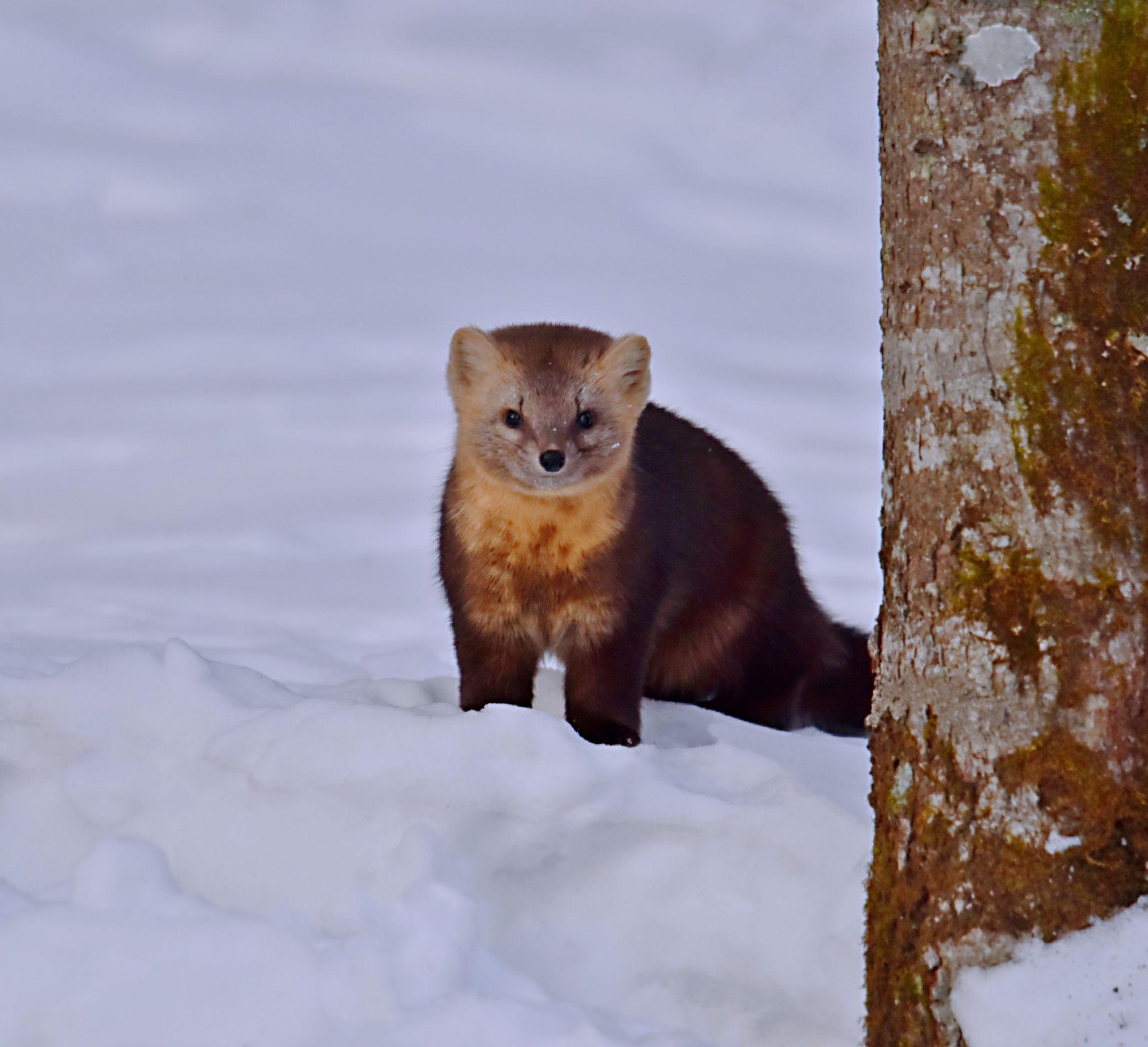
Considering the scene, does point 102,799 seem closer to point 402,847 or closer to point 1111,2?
point 402,847

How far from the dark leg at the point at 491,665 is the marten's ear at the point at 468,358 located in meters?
0.76

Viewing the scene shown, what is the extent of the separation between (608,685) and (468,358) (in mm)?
1121

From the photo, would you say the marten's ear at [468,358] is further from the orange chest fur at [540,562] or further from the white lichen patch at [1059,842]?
the white lichen patch at [1059,842]

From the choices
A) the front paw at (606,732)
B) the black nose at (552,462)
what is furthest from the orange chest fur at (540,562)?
the front paw at (606,732)

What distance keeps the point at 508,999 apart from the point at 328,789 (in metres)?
1.01

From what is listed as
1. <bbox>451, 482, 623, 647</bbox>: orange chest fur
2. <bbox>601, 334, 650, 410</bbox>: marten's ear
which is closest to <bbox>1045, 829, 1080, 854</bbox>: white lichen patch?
<bbox>451, 482, 623, 647</bbox>: orange chest fur

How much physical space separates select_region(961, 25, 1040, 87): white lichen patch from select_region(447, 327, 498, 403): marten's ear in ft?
6.97

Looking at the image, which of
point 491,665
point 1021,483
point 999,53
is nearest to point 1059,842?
point 1021,483

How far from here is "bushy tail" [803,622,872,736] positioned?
17.1ft

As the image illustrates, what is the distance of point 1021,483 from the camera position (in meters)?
2.58

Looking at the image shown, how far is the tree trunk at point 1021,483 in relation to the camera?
8.30 ft

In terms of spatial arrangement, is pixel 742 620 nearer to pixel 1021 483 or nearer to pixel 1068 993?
pixel 1021 483

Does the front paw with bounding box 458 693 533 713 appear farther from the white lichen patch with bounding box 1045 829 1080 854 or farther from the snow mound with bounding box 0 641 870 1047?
the white lichen patch with bounding box 1045 829 1080 854

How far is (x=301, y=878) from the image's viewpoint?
11.4ft
